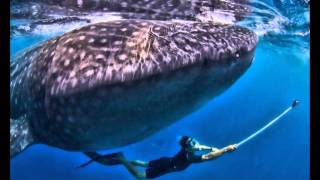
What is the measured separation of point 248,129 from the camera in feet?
168

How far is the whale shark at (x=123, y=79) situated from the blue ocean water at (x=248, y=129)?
891 millimetres

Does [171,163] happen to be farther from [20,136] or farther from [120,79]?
[120,79]

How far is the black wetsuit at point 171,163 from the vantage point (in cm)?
798

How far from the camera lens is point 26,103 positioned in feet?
15.6

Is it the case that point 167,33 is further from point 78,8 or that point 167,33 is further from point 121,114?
point 78,8

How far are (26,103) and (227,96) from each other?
52189 millimetres

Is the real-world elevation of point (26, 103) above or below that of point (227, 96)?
above

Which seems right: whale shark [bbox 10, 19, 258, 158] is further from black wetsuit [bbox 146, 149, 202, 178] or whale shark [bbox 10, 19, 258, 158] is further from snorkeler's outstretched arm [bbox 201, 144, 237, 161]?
black wetsuit [bbox 146, 149, 202, 178]

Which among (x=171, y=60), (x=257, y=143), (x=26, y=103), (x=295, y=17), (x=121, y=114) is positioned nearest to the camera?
(x=171, y=60)

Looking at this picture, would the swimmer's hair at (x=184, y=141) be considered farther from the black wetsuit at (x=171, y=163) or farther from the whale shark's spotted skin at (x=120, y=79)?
the whale shark's spotted skin at (x=120, y=79)

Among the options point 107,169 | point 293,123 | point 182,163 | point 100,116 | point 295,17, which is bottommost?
point 293,123

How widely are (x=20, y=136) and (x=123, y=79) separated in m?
1.93

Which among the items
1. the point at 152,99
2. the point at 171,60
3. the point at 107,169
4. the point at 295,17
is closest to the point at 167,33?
the point at 171,60

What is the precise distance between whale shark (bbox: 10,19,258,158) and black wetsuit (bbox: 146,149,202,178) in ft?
11.2
